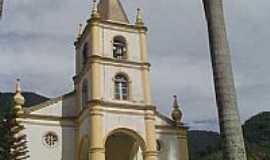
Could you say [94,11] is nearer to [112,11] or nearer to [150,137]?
[112,11]

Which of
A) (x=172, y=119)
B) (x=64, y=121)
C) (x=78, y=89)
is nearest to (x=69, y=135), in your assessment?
(x=64, y=121)

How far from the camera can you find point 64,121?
2677cm

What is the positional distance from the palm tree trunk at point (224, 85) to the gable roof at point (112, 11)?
17426 mm

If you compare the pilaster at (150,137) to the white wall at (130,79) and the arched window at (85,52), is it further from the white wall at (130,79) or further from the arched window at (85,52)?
the arched window at (85,52)

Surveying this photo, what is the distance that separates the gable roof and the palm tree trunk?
57.2ft

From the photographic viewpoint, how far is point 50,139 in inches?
1029

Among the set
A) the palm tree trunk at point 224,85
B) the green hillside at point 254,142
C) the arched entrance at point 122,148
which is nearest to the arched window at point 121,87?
the arched entrance at point 122,148

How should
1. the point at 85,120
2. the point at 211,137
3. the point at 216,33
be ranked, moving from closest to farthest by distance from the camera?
the point at 216,33 → the point at 85,120 → the point at 211,137

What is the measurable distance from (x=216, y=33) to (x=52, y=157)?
648 inches

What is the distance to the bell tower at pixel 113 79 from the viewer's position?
979 inches

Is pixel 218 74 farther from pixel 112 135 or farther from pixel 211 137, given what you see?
pixel 211 137

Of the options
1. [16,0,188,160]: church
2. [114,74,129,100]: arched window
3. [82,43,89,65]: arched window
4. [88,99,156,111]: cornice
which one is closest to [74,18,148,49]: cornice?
[16,0,188,160]: church

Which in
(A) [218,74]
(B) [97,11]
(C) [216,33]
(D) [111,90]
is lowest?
(A) [218,74]

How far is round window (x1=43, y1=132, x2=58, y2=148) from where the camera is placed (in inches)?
1022
